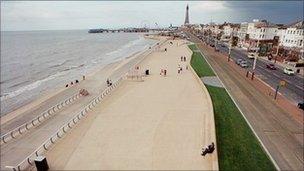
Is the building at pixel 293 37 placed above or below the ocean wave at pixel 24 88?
above

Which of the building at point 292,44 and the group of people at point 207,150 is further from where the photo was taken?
the building at point 292,44

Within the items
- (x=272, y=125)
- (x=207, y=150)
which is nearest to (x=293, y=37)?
(x=272, y=125)

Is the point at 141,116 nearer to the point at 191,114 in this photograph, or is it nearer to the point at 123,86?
the point at 191,114

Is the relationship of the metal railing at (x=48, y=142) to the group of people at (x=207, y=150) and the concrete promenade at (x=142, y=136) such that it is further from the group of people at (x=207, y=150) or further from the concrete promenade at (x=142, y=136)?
the group of people at (x=207, y=150)

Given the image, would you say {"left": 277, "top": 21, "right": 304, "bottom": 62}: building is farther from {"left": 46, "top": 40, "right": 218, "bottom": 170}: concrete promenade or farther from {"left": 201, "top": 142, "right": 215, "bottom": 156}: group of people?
{"left": 201, "top": 142, "right": 215, "bottom": 156}: group of people

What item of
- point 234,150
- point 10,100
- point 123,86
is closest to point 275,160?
point 234,150

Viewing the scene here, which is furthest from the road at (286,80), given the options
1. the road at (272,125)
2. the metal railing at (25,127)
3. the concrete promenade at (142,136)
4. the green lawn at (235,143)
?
the metal railing at (25,127)
